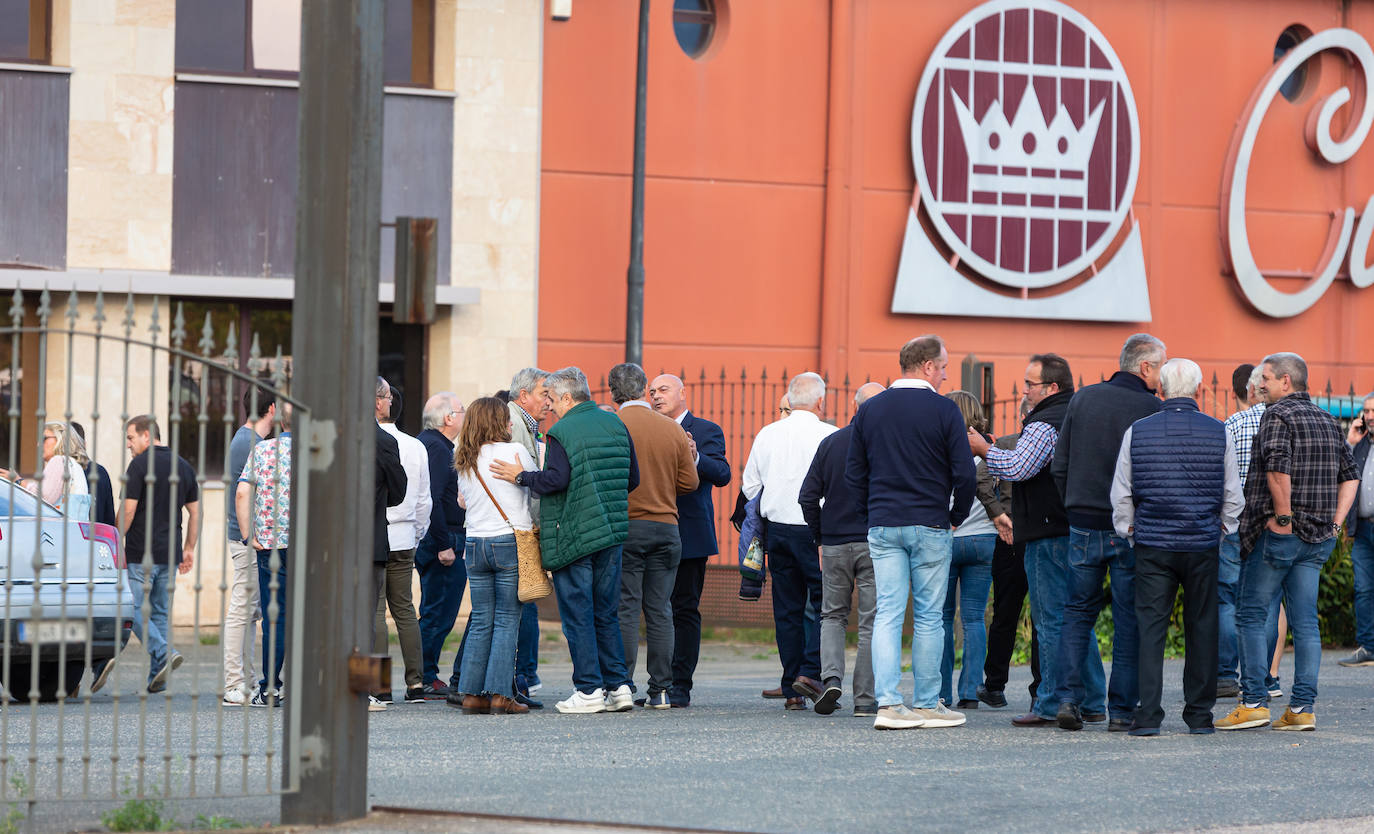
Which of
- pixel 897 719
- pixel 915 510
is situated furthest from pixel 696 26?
pixel 897 719

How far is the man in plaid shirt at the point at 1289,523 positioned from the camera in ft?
29.2

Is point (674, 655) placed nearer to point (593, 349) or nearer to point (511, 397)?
point (511, 397)

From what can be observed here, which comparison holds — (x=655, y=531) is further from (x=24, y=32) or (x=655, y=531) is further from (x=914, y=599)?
(x=24, y=32)

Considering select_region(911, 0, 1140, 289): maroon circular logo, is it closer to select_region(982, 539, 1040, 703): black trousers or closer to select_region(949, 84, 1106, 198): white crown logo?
select_region(949, 84, 1106, 198): white crown logo

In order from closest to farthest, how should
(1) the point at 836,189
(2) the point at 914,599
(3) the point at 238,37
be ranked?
(2) the point at 914,599 < (3) the point at 238,37 < (1) the point at 836,189

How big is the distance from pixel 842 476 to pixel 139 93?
904cm

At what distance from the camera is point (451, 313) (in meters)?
16.4

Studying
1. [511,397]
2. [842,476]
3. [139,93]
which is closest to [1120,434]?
[842,476]

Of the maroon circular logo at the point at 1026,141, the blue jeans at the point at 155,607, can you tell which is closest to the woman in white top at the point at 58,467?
the blue jeans at the point at 155,607

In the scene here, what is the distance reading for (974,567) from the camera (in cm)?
1015

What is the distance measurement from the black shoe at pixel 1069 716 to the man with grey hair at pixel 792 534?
1.57 meters

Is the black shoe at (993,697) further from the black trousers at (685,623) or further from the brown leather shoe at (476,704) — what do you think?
the brown leather shoe at (476,704)

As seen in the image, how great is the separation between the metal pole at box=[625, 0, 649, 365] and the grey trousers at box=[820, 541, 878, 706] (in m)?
6.81

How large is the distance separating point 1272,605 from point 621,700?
11.9 feet
